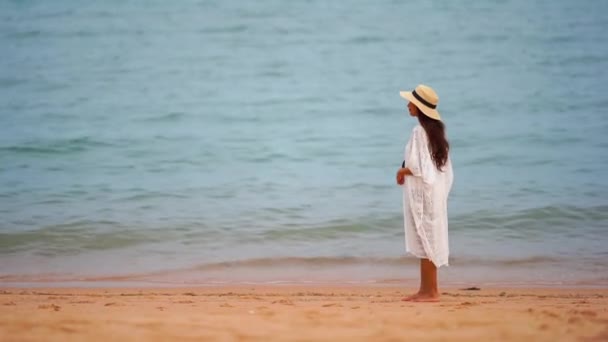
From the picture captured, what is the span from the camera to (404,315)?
493 centimetres

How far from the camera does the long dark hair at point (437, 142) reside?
5.75m

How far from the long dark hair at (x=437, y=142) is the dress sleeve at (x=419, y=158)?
0.13 ft

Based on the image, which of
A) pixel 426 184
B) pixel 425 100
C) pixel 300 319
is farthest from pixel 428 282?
pixel 300 319

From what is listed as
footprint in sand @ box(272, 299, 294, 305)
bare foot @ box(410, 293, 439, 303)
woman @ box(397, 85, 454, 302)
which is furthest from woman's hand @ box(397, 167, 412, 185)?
footprint in sand @ box(272, 299, 294, 305)

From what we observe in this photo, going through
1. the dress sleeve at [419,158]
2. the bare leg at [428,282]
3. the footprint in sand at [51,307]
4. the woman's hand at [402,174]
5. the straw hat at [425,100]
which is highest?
the straw hat at [425,100]

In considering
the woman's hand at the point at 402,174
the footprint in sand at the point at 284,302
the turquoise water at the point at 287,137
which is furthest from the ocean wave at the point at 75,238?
the woman's hand at the point at 402,174

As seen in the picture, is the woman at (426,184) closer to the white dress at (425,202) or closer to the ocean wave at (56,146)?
the white dress at (425,202)

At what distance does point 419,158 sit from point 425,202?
0.29 meters

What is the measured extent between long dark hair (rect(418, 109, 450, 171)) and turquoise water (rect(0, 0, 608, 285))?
1.96 metres

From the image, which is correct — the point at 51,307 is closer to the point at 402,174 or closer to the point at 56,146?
the point at 402,174

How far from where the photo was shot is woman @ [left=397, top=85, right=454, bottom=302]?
226 inches

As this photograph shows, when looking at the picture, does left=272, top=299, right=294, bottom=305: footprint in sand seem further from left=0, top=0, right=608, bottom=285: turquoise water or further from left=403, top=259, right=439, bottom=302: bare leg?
left=0, top=0, right=608, bottom=285: turquoise water

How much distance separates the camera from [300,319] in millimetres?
4836

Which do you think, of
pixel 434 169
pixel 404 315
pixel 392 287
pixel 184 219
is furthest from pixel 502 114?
pixel 404 315
